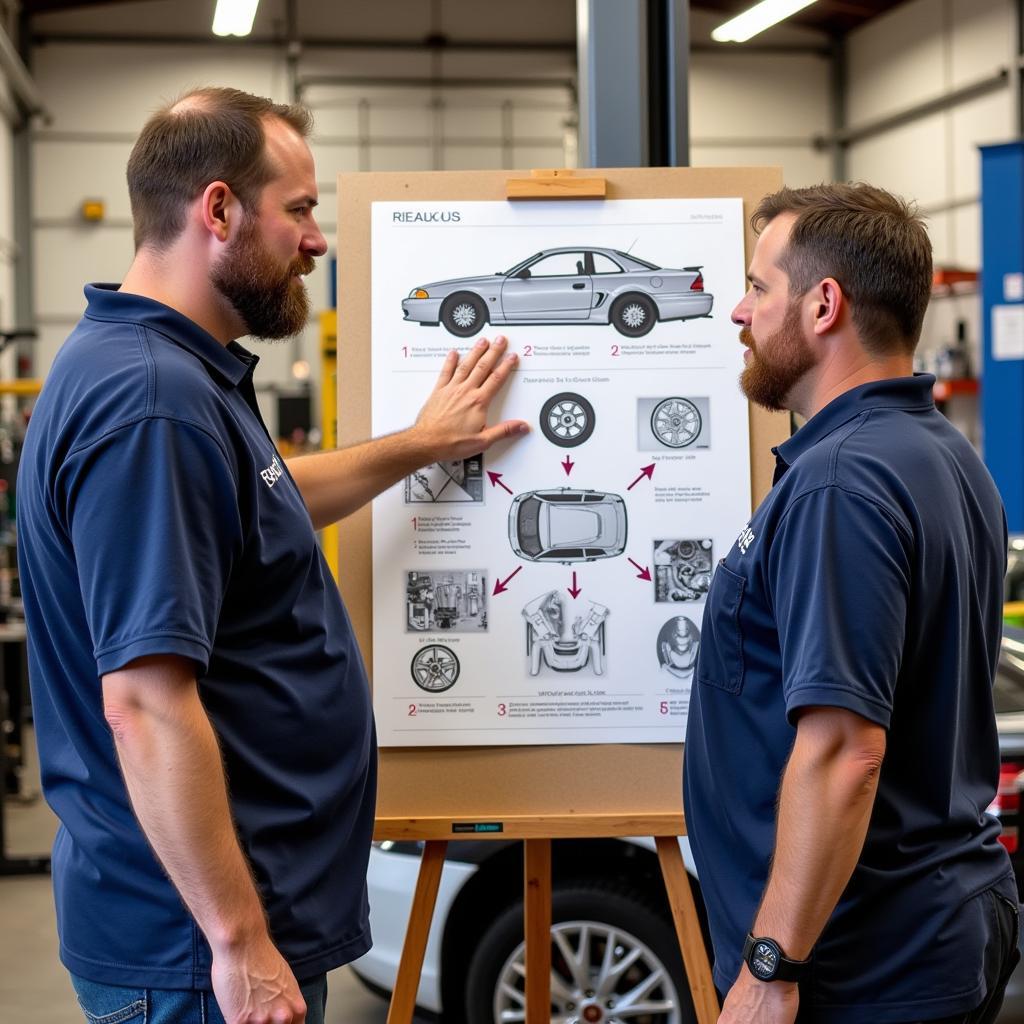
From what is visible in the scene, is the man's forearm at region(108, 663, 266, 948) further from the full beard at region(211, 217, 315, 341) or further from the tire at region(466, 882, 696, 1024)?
the tire at region(466, 882, 696, 1024)

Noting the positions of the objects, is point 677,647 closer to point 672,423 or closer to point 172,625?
point 672,423

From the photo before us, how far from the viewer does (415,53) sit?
45.4 ft

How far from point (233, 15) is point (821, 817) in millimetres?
2592

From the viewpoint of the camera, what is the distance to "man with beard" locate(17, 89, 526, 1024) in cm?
144

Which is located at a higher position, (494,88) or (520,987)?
(494,88)

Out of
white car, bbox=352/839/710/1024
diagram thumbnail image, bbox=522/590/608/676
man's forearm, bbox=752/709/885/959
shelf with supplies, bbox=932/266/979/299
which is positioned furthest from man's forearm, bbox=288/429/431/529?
shelf with supplies, bbox=932/266/979/299

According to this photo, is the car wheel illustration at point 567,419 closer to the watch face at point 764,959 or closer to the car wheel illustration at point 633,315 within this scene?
the car wheel illustration at point 633,315

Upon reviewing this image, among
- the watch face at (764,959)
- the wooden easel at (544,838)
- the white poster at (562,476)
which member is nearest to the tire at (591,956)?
the wooden easel at (544,838)

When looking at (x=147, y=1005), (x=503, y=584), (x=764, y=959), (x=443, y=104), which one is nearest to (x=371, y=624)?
(x=503, y=584)

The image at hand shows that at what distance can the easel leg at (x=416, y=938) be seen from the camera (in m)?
2.20

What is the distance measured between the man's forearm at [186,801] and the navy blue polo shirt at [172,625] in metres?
0.07

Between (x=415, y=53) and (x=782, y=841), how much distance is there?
13.5 metres

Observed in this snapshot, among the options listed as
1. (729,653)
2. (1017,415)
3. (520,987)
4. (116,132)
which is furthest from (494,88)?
(729,653)

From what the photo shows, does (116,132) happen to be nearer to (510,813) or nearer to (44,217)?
(44,217)
